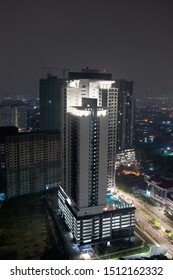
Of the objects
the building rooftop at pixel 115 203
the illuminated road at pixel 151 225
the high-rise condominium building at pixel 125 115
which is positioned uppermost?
the high-rise condominium building at pixel 125 115

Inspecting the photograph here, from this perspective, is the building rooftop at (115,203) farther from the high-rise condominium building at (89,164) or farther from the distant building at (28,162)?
the distant building at (28,162)

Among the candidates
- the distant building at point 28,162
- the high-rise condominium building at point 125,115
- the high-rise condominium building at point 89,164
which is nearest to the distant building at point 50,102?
the high-rise condominium building at point 125,115

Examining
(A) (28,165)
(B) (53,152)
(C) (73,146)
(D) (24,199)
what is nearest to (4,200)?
(D) (24,199)

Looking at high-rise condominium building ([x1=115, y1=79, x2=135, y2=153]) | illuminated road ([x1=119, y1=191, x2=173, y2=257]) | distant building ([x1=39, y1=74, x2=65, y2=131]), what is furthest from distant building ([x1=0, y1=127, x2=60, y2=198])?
distant building ([x1=39, y1=74, x2=65, y2=131])

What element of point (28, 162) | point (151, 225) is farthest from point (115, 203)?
point (28, 162)

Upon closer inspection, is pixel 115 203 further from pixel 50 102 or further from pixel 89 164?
pixel 50 102

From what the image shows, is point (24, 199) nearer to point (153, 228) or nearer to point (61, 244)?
point (61, 244)

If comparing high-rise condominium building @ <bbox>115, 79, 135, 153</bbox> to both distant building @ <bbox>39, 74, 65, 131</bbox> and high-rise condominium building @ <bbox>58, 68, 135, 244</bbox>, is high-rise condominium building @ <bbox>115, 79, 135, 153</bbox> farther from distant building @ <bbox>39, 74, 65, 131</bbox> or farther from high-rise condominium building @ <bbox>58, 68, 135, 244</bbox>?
high-rise condominium building @ <bbox>58, 68, 135, 244</bbox>
